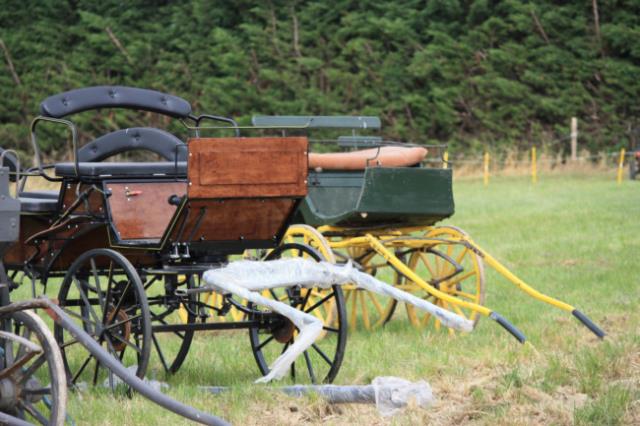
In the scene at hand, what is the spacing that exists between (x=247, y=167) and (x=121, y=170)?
→ 85cm

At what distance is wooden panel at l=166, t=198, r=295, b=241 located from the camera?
648 cm

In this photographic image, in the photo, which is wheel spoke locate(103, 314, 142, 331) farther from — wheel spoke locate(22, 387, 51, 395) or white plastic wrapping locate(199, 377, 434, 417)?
wheel spoke locate(22, 387, 51, 395)

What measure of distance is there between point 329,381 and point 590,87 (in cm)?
2341

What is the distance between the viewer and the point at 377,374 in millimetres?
6910

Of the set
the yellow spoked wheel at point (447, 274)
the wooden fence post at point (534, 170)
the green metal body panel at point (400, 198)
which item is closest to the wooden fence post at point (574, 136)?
the wooden fence post at point (534, 170)

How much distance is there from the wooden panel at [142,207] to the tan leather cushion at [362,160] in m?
2.67

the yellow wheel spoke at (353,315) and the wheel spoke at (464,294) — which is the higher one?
the wheel spoke at (464,294)

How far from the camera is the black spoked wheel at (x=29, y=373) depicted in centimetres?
468

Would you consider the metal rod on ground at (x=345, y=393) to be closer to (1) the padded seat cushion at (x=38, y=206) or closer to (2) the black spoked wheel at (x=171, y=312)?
(2) the black spoked wheel at (x=171, y=312)

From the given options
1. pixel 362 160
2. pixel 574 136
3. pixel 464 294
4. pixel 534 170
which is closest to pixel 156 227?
pixel 464 294

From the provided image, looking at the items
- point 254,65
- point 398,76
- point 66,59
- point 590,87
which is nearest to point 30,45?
point 66,59

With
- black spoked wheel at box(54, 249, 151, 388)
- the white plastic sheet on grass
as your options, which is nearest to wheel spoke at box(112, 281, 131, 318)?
black spoked wheel at box(54, 249, 151, 388)

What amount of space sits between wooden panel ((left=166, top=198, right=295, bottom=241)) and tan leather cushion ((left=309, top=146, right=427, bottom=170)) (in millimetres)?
2764

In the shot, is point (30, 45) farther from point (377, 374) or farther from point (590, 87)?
point (377, 374)
